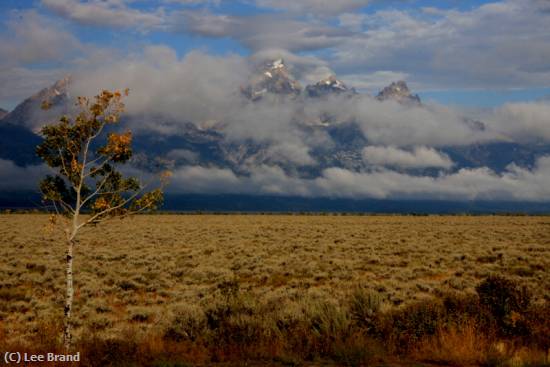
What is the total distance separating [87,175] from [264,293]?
9637 mm

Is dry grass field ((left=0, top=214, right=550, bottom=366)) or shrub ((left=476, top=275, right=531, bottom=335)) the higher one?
shrub ((left=476, top=275, right=531, bottom=335))

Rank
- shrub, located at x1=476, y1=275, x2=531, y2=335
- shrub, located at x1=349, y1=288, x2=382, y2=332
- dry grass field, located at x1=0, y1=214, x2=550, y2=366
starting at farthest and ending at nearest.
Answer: shrub, located at x1=349, y1=288, x2=382, y2=332
shrub, located at x1=476, y1=275, x2=531, y2=335
dry grass field, located at x1=0, y1=214, x2=550, y2=366

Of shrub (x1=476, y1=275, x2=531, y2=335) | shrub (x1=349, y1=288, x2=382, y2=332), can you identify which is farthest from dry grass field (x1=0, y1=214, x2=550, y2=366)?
shrub (x1=476, y1=275, x2=531, y2=335)

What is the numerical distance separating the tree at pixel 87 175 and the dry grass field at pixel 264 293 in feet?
3.31

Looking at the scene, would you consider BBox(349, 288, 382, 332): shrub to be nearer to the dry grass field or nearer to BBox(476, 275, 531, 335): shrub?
the dry grass field

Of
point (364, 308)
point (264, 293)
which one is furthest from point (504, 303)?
point (264, 293)

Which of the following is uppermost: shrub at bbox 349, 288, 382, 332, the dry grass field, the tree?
the tree

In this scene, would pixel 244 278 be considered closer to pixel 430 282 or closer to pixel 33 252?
pixel 430 282

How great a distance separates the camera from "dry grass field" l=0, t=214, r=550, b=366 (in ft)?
34.2

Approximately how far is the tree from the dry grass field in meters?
1.01

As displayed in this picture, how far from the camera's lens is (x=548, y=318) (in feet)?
36.5

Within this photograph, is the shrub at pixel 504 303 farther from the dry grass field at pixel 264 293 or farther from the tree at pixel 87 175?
the tree at pixel 87 175

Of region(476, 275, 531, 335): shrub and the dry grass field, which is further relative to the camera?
region(476, 275, 531, 335): shrub

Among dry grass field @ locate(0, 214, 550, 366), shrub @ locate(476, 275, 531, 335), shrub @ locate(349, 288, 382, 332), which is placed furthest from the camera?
shrub @ locate(349, 288, 382, 332)
